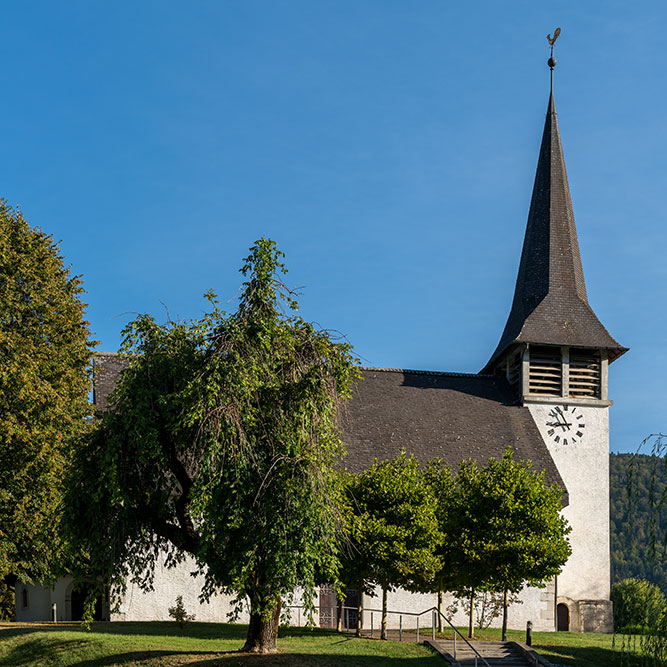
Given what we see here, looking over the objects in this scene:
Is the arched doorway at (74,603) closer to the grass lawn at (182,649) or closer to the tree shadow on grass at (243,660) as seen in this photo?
the grass lawn at (182,649)

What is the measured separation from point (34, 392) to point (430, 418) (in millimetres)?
16101

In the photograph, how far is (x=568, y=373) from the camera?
4022 cm

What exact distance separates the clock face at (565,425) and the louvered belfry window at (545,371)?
0.87 metres

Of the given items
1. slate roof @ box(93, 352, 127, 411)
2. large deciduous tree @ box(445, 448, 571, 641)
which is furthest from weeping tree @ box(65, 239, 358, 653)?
slate roof @ box(93, 352, 127, 411)

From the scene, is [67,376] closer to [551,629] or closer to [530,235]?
[551,629]

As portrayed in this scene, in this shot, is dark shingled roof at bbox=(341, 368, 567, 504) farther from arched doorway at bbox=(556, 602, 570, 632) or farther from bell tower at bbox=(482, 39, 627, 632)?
arched doorway at bbox=(556, 602, 570, 632)

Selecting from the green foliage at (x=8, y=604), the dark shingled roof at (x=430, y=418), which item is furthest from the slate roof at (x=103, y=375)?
the green foliage at (x=8, y=604)

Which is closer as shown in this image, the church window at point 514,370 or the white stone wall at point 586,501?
the white stone wall at point 586,501

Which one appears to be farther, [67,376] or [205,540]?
[67,376]

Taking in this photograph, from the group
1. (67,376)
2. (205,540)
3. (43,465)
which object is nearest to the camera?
(205,540)

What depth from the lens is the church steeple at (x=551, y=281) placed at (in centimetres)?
4019

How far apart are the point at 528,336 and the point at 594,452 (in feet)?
18.4

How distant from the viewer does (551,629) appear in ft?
114

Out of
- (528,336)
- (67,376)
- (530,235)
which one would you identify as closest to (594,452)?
(528,336)
